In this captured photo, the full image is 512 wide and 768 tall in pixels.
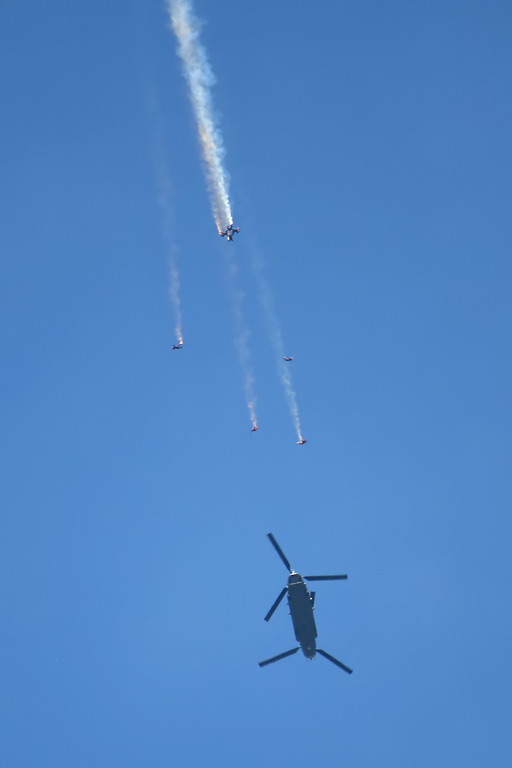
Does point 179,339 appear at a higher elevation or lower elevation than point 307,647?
higher

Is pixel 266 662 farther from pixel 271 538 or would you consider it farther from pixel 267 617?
pixel 271 538

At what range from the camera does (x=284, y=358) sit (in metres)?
74.4

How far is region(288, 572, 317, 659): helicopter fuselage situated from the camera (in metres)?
68.8

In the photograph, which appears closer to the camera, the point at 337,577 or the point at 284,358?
the point at 337,577

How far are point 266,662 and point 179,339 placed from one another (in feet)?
81.3

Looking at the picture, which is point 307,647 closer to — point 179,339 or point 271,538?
point 271,538

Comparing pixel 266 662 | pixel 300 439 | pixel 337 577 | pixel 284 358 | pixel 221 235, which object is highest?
pixel 221 235

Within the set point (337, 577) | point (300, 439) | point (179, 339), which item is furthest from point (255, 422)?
point (337, 577)

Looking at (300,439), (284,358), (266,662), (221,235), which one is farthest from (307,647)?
(221,235)

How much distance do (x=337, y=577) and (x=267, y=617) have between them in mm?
5614

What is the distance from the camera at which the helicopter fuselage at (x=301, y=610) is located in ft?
226

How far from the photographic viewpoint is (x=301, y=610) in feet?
226

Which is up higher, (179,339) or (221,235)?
(221,235)

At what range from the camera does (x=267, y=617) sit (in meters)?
67.3
